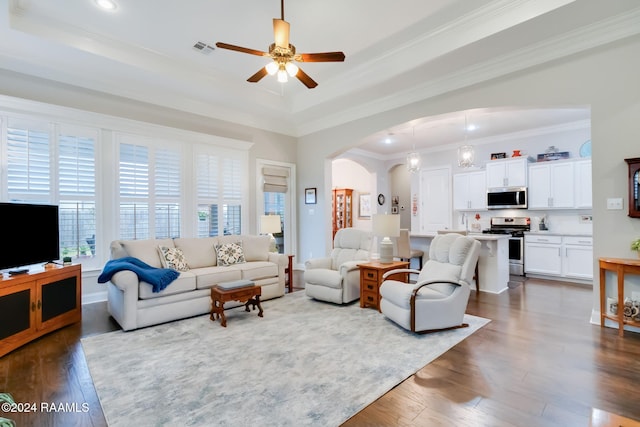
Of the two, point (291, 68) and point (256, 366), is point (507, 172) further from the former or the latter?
point (256, 366)

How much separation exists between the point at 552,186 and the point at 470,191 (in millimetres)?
1629

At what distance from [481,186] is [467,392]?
6.11m

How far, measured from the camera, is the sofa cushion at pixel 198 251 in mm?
4465

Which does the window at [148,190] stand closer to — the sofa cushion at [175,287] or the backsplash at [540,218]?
the sofa cushion at [175,287]

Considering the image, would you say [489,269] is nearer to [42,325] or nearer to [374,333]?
[374,333]

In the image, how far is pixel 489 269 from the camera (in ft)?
16.6

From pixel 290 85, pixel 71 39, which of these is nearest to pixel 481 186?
pixel 290 85

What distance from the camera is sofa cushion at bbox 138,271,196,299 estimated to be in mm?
3549

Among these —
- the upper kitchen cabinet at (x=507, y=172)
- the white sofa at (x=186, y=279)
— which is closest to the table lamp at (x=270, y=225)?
the white sofa at (x=186, y=279)

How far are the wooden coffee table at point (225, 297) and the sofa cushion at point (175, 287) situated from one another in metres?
0.32

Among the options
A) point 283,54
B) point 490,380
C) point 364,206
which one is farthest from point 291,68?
point 364,206

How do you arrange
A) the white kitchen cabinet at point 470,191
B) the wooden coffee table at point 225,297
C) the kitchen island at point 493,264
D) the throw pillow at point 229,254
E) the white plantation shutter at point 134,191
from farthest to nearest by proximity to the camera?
1. the white kitchen cabinet at point 470,191
2. the kitchen island at point 493,264
3. the white plantation shutter at point 134,191
4. the throw pillow at point 229,254
5. the wooden coffee table at point 225,297

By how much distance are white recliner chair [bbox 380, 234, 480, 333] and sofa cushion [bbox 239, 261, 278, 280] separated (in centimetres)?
178

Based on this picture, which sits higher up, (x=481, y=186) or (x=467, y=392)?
(x=481, y=186)
